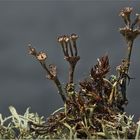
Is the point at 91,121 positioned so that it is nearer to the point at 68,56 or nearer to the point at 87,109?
the point at 87,109

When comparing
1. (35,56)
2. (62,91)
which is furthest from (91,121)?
(35,56)

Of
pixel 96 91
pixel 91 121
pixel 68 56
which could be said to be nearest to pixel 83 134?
pixel 91 121

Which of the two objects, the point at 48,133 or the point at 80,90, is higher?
the point at 80,90

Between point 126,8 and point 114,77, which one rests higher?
point 126,8

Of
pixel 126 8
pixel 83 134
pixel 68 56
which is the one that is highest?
pixel 126 8

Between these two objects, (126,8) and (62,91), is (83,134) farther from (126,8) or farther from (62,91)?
(126,8)

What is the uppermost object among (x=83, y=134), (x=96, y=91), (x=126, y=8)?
(x=126, y=8)

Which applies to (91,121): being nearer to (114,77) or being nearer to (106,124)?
(106,124)

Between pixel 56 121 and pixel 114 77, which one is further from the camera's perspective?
pixel 114 77

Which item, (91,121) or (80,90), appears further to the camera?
(80,90)
